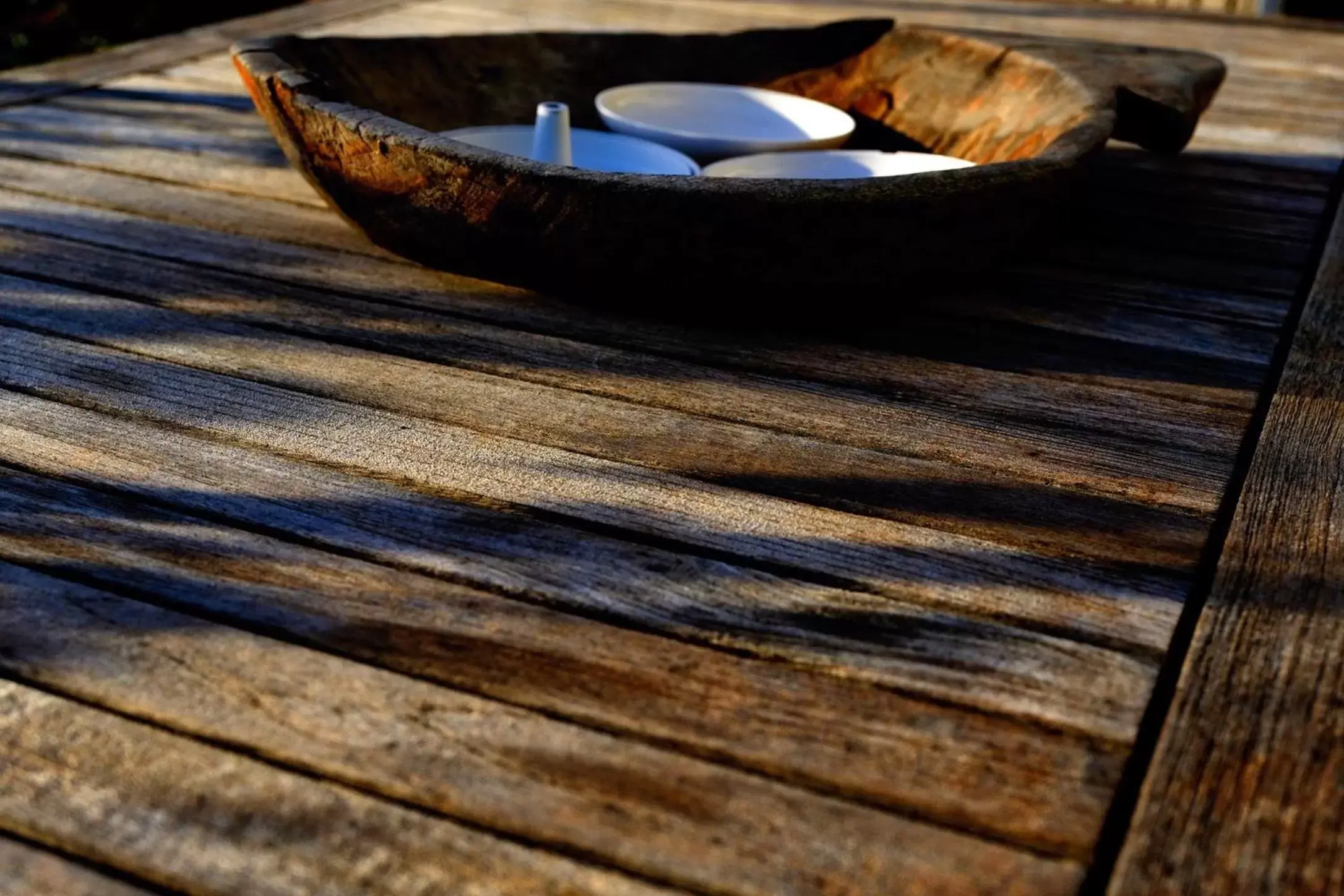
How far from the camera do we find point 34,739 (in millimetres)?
879

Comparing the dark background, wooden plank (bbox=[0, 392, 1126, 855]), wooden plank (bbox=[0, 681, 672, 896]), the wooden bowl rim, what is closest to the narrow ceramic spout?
the wooden bowl rim

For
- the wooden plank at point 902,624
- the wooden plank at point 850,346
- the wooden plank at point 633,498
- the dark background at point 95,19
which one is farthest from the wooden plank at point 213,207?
the dark background at point 95,19

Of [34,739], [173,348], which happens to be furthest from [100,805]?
[173,348]

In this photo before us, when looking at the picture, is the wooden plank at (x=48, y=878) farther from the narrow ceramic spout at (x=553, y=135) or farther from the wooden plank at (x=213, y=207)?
the narrow ceramic spout at (x=553, y=135)

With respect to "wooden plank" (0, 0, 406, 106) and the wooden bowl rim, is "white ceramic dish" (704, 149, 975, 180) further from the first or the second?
"wooden plank" (0, 0, 406, 106)

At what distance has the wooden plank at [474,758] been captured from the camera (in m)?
0.80

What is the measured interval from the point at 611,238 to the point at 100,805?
84 centimetres

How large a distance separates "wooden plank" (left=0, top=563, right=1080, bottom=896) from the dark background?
4.15 meters

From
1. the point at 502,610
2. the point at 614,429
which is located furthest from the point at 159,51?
the point at 502,610

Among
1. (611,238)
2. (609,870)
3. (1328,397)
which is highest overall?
(611,238)

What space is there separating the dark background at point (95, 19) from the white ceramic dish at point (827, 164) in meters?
3.29

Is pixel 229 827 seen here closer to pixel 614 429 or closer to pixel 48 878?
pixel 48 878

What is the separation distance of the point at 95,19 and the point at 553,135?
3.66 m

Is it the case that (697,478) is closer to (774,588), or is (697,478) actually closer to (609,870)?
(774,588)
